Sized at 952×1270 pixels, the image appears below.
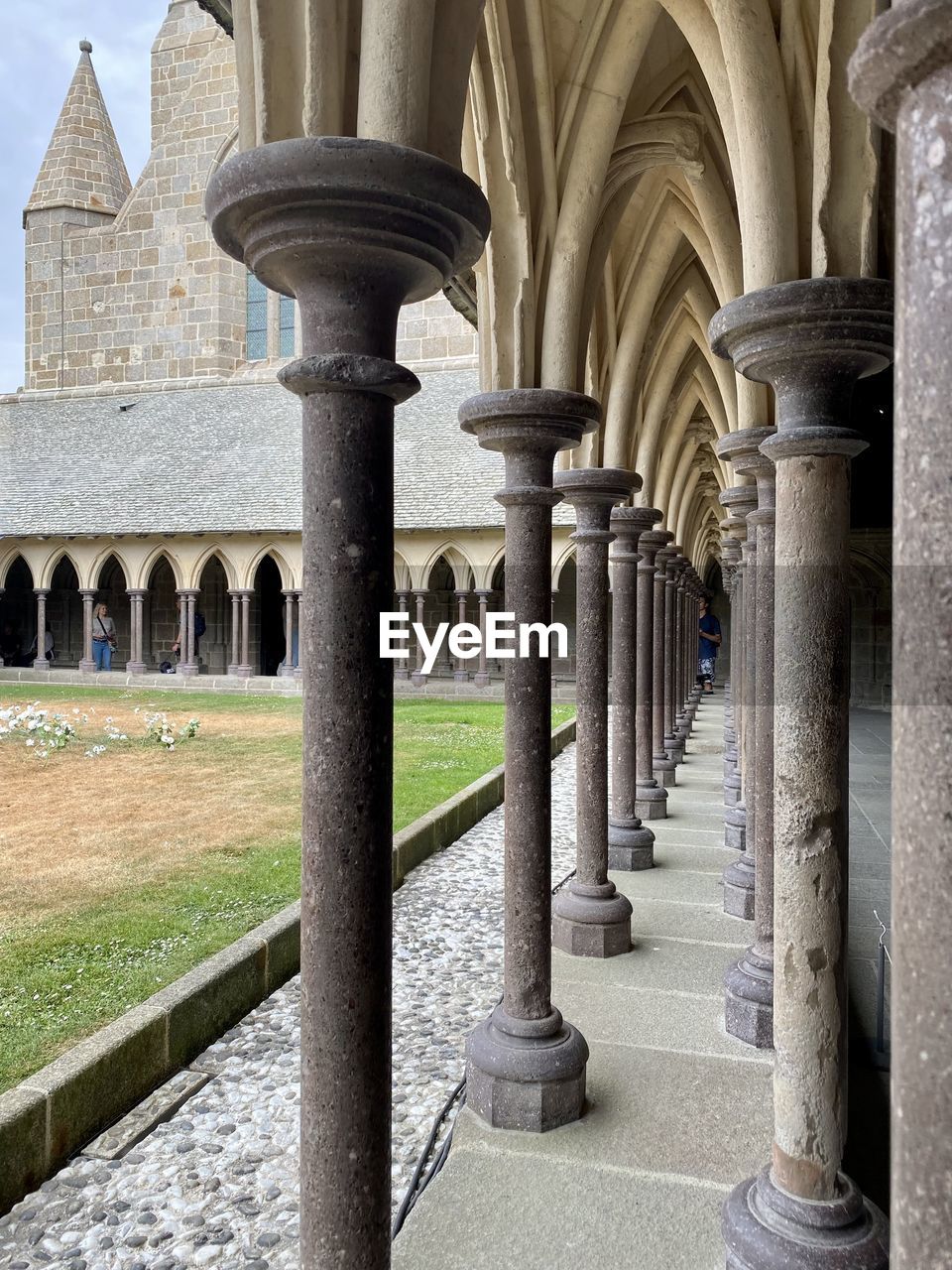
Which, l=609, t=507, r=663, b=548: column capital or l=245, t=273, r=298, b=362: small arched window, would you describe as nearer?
l=609, t=507, r=663, b=548: column capital

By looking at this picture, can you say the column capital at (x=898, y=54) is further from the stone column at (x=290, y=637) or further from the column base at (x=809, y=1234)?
the stone column at (x=290, y=637)

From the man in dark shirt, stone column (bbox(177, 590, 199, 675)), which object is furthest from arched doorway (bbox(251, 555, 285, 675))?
the man in dark shirt

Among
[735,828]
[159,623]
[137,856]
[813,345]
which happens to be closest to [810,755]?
[813,345]

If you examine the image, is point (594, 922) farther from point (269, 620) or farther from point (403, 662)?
point (269, 620)

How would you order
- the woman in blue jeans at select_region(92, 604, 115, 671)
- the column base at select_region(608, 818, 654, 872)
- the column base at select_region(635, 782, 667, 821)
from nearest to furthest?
the column base at select_region(608, 818, 654, 872) → the column base at select_region(635, 782, 667, 821) → the woman in blue jeans at select_region(92, 604, 115, 671)

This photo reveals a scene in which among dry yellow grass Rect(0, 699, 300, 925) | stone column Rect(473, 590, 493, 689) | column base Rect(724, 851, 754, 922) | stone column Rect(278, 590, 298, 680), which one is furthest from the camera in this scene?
stone column Rect(278, 590, 298, 680)

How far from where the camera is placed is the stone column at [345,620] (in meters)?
1.96

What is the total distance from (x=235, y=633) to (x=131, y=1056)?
19.0 m

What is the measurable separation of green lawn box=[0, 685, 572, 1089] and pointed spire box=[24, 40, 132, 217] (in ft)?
70.4

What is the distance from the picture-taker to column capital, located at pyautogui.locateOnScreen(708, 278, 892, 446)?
2424 mm

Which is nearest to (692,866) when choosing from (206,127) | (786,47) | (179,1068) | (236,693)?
(179,1068)

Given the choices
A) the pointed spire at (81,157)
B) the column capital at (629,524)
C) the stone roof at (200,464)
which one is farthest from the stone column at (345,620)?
the pointed spire at (81,157)

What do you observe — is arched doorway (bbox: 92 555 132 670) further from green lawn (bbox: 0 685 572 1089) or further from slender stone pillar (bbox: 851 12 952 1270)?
slender stone pillar (bbox: 851 12 952 1270)

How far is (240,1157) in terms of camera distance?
3252mm
